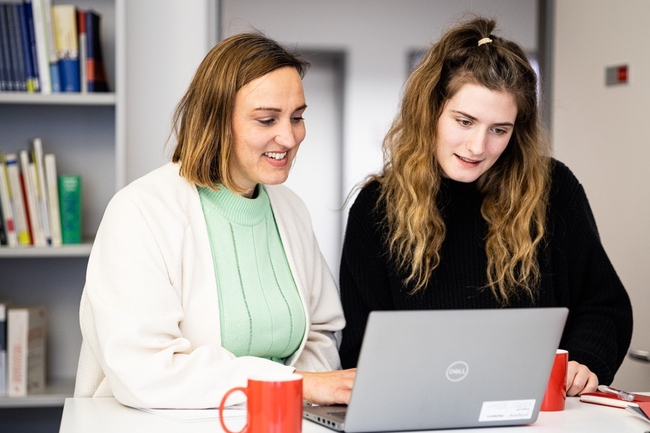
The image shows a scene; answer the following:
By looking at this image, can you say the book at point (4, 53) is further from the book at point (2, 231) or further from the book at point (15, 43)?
the book at point (2, 231)

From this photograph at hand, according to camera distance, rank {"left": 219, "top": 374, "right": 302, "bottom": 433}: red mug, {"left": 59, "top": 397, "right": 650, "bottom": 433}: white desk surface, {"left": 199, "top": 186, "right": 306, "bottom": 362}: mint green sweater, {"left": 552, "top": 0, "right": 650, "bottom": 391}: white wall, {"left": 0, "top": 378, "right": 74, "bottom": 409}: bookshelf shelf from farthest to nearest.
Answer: {"left": 552, "top": 0, "right": 650, "bottom": 391}: white wall, {"left": 0, "top": 378, "right": 74, "bottom": 409}: bookshelf shelf, {"left": 199, "top": 186, "right": 306, "bottom": 362}: mint green sweater, {"left": 59, "top": 397, "right": 650, "bottom": 433}: white desk surface, {"left": 219, "top": 374, "right": 302, "bottom": 433}: red mug

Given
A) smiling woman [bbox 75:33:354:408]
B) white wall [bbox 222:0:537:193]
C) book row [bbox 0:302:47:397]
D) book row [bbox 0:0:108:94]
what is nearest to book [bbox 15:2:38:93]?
book row [bbox 0:0:108:94]

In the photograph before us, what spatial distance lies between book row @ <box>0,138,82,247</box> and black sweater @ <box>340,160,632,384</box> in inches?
41.3

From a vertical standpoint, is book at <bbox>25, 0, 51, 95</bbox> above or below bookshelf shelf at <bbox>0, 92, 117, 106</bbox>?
above

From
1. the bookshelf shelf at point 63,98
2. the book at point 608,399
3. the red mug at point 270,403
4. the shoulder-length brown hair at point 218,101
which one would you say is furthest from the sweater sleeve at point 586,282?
the bookshelf shelf at point 63,98

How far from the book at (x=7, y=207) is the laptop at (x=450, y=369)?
5.25 ft

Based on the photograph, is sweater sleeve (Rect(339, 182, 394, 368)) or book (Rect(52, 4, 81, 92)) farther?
A: book (Rect(52, 4, 81, 92))

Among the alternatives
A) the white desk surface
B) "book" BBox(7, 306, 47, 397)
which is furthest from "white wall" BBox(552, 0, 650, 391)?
"book" BBox(7, 306, 47, 397)

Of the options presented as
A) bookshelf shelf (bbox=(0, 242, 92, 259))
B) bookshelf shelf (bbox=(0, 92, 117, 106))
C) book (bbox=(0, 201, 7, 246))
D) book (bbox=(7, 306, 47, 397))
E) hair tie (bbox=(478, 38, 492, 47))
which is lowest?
book (bbox=(7, 306, 47, 397))

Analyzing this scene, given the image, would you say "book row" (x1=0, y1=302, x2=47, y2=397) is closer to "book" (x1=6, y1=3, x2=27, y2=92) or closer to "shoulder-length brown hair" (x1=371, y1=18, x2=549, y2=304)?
"book" (x1=6, y1=3, x2=27, y2=92)

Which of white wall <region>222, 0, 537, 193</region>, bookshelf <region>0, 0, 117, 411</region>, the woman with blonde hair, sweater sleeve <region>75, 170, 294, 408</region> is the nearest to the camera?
sweater sleeve <region>75, 170, 294, 408</region>

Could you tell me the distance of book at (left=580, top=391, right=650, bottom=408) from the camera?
152 cm

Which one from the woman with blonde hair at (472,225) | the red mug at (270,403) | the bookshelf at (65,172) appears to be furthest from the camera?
the bookshelf at (65,172)

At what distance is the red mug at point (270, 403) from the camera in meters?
1.14
